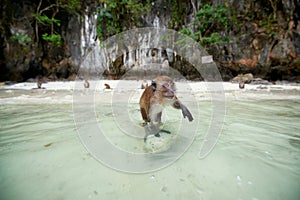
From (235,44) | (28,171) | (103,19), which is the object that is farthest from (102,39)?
(28,171)

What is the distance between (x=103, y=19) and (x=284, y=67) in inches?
474

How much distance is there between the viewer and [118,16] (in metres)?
12.9

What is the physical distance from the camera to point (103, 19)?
503 inches

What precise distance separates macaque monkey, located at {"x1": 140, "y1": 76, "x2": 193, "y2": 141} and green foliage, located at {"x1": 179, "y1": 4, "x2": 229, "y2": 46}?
10047 mm

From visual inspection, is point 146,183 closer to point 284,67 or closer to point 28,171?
point 28,171

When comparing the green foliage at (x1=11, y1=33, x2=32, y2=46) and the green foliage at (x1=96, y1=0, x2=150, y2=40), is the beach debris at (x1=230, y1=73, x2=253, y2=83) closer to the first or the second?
the green foliage at (x1=96, y1=0, x2=150, y2=40)

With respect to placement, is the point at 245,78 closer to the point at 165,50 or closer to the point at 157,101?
the point at 165,50

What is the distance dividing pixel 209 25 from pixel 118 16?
638 cm

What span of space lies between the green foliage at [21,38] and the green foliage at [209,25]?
391 inches

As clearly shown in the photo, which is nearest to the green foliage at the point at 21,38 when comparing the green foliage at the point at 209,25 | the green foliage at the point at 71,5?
the green foliage at the point at 71,5

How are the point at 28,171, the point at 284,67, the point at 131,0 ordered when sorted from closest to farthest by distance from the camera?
the point at 28,171, the point at 284,67, the point at 131,0

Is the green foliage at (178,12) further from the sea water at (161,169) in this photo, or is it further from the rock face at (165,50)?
the sea water at (161,169)

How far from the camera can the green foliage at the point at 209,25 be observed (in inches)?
435

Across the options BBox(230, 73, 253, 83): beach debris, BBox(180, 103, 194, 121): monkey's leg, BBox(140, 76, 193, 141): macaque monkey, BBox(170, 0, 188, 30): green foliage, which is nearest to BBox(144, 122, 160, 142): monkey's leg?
BBox(140, 76, 193, 141): macaque monkey
